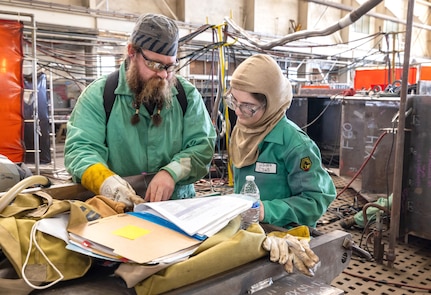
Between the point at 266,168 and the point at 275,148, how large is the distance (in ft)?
0.26

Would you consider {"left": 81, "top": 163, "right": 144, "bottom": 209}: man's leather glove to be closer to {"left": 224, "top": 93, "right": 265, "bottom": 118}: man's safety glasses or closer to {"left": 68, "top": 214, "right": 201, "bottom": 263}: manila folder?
{"left": 68, "top": 214, "right": 201, "bottom": 263}: manila folder

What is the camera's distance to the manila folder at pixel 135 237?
2.54 ft

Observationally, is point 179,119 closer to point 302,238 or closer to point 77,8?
point 302,238

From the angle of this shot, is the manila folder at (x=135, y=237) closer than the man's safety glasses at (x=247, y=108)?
Yes

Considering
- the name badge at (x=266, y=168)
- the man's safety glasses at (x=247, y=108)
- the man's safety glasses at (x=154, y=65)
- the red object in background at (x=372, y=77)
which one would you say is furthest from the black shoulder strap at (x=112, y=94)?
the red object in background at (x=372, y=77)

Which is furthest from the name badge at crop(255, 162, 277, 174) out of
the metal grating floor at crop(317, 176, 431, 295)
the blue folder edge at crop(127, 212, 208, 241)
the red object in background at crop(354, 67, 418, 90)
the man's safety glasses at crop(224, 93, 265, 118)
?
the red object in background at crop(354, 67, 418, 90)

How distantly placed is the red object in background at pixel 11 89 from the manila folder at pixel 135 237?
380 centimetres

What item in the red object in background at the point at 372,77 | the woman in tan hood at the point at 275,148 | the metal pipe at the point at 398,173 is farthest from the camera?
the red object in background at the point at 372,77

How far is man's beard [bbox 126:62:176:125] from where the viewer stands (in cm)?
150

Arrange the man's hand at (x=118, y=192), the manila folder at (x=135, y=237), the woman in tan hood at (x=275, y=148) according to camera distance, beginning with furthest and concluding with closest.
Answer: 1. the woman in tan hood at (x=275, y=148)
2. the man's hand at (x=118, y=192)
3. the manila folder at (x=135, y=237)

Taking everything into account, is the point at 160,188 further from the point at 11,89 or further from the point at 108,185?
the point at 11,89

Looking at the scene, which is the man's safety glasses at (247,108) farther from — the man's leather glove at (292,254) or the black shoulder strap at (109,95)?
the man's leather glove at (292,254)

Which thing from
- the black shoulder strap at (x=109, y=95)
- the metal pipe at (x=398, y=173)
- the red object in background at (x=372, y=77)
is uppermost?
the red object in background at (x=372, y=77)

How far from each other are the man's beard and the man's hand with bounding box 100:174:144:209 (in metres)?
0.33
